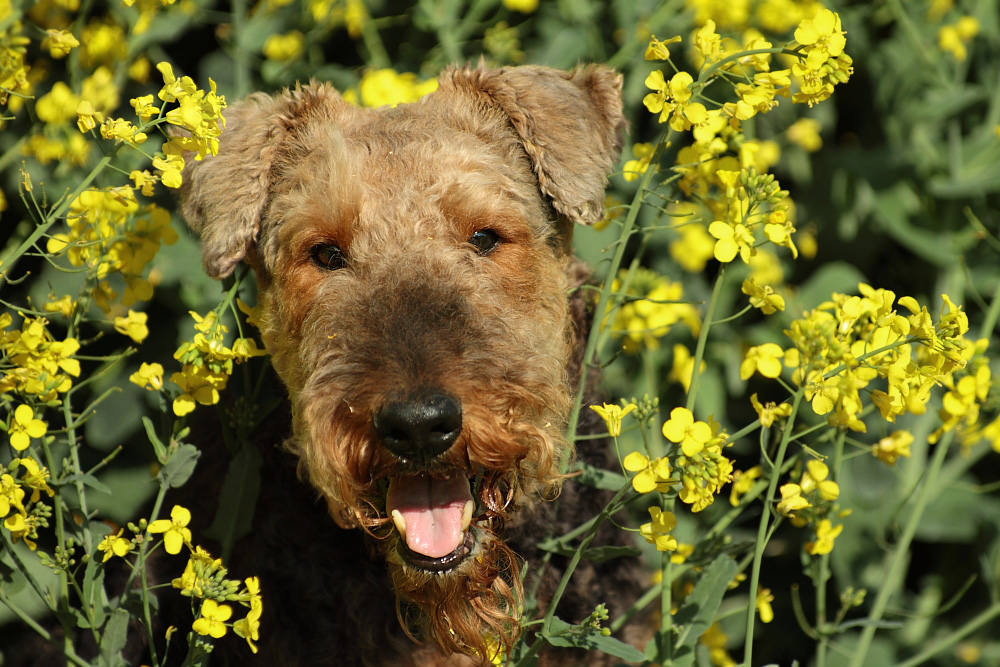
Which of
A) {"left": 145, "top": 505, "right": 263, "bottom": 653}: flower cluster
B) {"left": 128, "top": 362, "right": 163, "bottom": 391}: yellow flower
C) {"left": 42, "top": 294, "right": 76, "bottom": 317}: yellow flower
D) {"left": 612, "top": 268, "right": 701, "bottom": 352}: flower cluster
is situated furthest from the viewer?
{"left": 612, "top": 268, "right": 701, "bottom": 352}: flower cluster

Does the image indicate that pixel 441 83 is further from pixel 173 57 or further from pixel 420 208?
pixel 173 57

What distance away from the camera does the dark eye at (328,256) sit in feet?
7.61

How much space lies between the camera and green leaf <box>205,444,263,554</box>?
7.61ft

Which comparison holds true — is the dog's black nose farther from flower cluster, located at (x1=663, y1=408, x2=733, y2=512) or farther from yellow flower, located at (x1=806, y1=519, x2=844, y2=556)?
yellow flower, located at (x1=806, y1=519, x2=844, y2=556)

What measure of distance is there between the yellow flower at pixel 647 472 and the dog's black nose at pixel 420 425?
0.39m

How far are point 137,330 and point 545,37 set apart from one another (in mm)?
2348

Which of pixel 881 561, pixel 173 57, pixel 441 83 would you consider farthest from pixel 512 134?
pixel 173 57

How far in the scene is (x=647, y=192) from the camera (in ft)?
7.25

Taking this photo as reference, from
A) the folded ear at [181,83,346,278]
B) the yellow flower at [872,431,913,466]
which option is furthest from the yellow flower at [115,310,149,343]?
the yellow flower at [872,431,913,466]

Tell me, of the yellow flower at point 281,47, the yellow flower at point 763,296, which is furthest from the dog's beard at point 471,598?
the yellow flower at point 281,47

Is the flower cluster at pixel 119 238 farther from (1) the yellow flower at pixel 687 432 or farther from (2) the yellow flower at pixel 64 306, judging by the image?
(1) the yellow flower at pixel 687 432

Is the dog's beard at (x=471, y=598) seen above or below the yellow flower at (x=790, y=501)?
below

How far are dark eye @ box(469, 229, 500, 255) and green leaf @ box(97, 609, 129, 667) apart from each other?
4.29ft

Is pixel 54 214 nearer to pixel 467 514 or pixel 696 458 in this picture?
pixel 467 514
